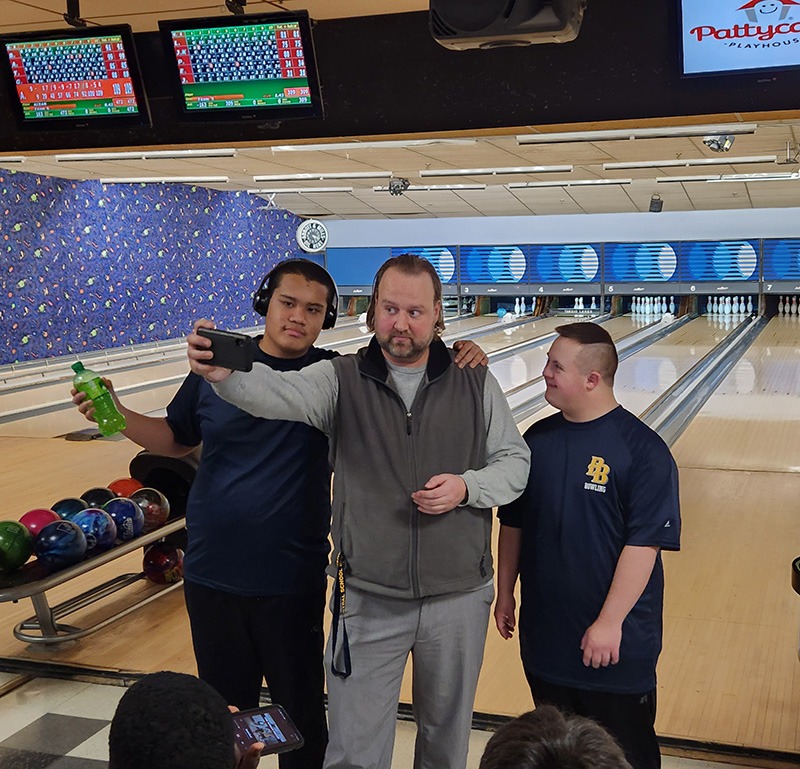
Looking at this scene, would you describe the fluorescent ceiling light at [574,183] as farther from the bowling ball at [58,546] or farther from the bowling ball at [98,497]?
the bowling ball at [58,546]

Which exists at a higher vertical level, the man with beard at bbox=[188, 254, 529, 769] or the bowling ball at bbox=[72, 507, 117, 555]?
the man with beard at bbox=[188, 254, 529, 769]

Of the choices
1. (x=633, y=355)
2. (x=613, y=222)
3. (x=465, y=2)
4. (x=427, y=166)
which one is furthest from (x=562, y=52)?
(x=613, y=222)

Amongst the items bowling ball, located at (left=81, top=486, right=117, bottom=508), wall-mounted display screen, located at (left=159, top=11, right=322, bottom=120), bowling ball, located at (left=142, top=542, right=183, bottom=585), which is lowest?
bowling ball, located at (left=142, top=542, right=183, bottom=585)

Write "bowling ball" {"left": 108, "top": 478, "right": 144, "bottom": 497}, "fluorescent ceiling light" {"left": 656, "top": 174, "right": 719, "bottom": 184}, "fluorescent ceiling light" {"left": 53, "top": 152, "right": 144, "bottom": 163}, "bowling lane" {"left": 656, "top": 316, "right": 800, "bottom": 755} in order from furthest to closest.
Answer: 1. "fluorescent ceiling light" {"left": 656, "top": 174, "right": 719, "bottom": 184}
2. "fluorescent ceiling light" {"left": 53, "top": 152, "right": 144, "bottom": 163}
3. "bowling ball" {"left": 108, "top": 478, "right": 144, "bottom": 497}
4. "bowling lane" {"left": 656, "top": 316, "right": 800, "bottom": 755}

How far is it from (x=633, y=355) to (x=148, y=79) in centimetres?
717

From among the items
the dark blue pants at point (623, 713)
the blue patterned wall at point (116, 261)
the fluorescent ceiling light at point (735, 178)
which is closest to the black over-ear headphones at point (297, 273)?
the dark blue pants at point (623, 713)

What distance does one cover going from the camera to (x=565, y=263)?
1425 cm

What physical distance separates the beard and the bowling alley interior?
0.92 meters

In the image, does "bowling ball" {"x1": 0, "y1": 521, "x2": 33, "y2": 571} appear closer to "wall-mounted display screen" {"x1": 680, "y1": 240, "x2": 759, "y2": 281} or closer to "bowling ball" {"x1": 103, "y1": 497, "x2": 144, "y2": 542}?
"bowling ball" {"x1": 103, "y1": 497, "x2": 144, "y2": 542}

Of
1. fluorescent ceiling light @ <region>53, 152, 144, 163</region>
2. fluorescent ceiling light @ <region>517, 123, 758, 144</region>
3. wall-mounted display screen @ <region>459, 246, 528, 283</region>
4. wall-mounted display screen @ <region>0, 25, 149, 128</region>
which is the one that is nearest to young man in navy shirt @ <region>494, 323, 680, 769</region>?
Result: wall-mounted display screen @ <region>0, 25, 149, 128</region>

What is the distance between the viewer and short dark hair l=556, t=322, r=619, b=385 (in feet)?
5.98

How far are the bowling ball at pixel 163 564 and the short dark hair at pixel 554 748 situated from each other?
9.44ft

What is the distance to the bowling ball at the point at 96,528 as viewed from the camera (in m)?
3.11

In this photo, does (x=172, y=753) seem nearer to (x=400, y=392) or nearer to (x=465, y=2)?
(x=400, y=392)
